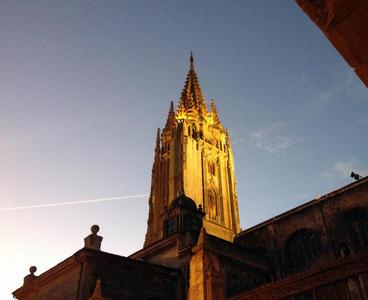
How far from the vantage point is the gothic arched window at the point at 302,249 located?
22116 millimetres

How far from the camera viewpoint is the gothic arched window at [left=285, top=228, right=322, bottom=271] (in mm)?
22116

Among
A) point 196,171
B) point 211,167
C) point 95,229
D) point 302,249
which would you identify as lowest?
point 95,229

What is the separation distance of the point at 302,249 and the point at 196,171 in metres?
20.8

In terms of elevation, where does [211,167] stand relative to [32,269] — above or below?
above

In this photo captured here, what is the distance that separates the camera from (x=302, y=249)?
2294 centimetres

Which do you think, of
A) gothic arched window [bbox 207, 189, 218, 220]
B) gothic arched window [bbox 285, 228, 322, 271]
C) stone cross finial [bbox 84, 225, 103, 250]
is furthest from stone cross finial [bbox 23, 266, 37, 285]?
gothic arched window [bbox 207, 189, 218, 220]

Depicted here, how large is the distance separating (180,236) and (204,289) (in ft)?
45.1

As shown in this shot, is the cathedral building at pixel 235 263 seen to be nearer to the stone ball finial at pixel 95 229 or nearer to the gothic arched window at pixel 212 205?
the stone ball finial at pixel 95 229

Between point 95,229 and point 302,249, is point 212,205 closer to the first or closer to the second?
point 302,249

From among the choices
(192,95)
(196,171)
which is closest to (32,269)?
(196,171)

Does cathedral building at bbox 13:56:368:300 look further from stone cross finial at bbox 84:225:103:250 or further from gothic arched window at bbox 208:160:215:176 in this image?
gothic arched window at bbox 208:160:215:176

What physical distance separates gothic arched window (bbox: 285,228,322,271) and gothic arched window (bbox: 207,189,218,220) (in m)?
17.5

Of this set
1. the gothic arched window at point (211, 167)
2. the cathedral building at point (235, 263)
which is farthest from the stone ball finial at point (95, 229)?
the gothic arched window at point (211, 167)

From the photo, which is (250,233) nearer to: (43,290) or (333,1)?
(43,290)
